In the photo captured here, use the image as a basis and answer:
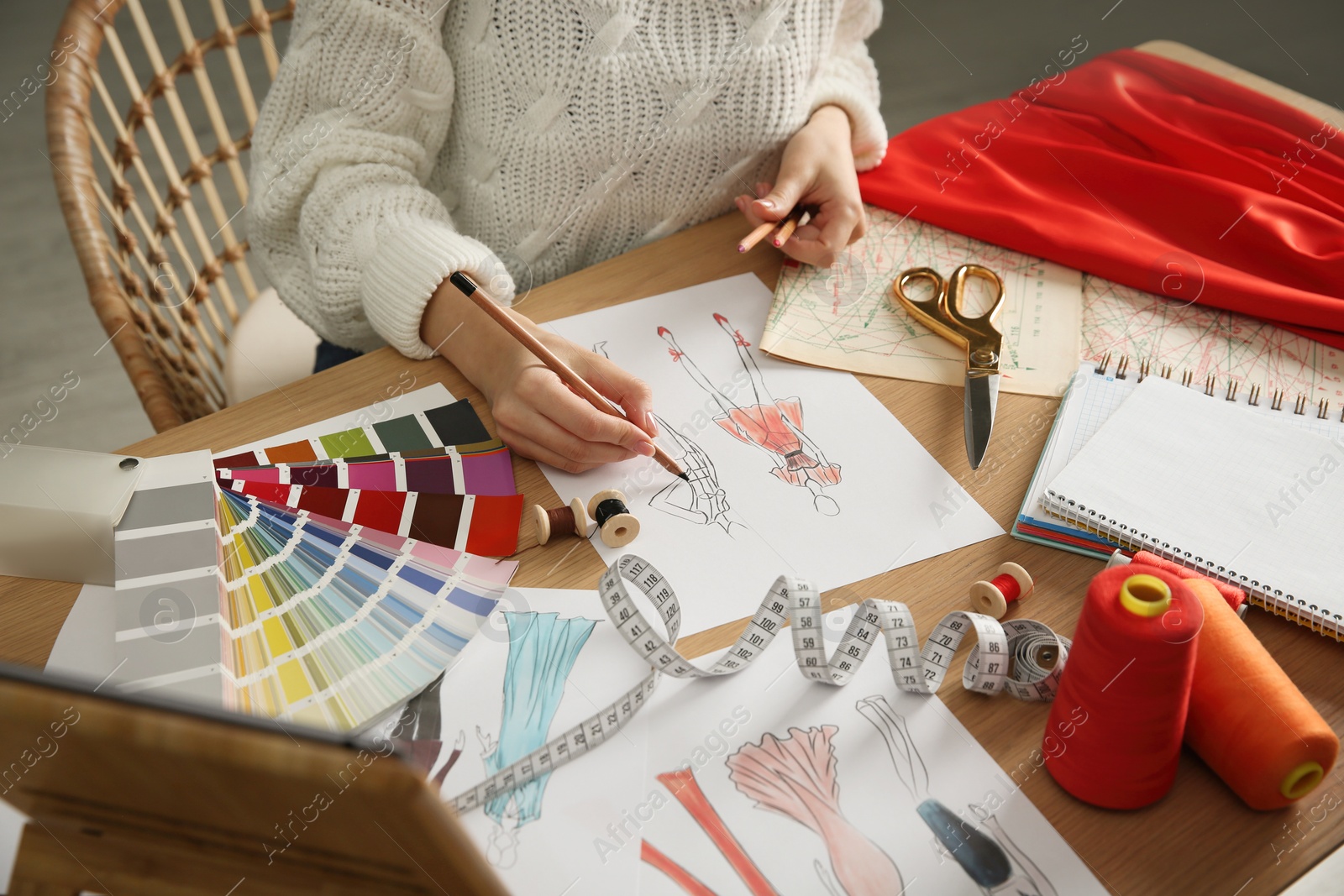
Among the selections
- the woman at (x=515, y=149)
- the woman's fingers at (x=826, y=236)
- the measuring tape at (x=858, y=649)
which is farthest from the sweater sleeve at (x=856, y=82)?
the measuring tape at (x=858, y=649)

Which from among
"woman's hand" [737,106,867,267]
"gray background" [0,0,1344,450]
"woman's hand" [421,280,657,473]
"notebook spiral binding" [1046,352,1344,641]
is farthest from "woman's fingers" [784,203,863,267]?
"gray background" [0,0,1344,450]

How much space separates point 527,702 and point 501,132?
0.65 meters

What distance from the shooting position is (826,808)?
23.2 inches

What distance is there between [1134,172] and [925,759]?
0.76 meters

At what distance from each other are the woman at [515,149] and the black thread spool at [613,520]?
94mm

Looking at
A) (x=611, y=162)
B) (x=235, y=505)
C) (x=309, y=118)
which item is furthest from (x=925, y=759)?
(x=309, y=118)

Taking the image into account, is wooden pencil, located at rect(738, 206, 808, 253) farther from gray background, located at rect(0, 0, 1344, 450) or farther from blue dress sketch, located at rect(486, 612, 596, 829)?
gray background, located at rect(0, 0, 1344, 450)

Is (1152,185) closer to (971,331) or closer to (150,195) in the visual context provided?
(971,331)

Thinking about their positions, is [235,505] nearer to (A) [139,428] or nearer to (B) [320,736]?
(B) [320,736]

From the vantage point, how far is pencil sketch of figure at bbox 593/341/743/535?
0.77 meters

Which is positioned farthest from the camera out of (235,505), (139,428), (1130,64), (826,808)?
(139,428)

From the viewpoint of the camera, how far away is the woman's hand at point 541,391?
78cm

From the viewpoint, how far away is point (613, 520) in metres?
0.73

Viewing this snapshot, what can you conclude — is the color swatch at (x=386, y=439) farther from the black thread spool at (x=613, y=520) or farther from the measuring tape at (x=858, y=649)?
the measuring tape at (x=858, y=649)
